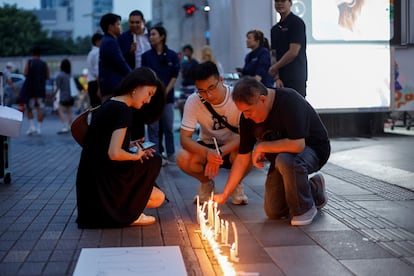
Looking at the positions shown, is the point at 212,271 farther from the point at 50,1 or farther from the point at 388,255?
the point at 50,1

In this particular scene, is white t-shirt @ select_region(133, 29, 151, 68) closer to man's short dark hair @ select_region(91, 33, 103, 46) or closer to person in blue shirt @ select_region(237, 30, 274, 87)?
person in blue shirt @ select_region(237, 30, 274, 87)

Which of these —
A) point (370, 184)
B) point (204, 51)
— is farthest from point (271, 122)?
point (204, 51)

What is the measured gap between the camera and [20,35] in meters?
77.1

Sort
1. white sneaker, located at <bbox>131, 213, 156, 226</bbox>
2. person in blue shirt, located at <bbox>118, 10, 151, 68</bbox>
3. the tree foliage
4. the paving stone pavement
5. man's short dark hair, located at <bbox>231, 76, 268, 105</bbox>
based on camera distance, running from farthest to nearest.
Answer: the tree foliage < person in blue shirt, located at <bbox>118, 10, 151, 68</bbox> < white sneaker, located at <bbox>131, 213, 156, 226</bbox> < man's short dark hair, located at <bbox>231, 76, 268, 105</bbox> < the paving stone pavement

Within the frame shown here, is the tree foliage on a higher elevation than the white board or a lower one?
higher

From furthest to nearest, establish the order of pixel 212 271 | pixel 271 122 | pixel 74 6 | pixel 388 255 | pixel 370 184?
pixel 74 6 → pixel 370 184 → pixel 271 122 → pixel 388 255 → pixel 212 271

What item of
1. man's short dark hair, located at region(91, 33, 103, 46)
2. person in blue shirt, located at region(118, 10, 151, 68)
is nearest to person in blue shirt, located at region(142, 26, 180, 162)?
person in blue shirt, located at region(118, 10, 151, 68)

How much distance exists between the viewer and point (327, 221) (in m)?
6.02

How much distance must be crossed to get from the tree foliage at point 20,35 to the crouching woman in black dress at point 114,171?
238 feet

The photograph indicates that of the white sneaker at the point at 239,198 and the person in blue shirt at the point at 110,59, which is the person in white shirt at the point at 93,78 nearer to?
the person in blue shirt at the point at 110,59

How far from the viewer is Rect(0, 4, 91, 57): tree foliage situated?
251 ft

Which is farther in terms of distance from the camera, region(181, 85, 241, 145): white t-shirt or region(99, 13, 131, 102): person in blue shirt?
region(99, 13, 131, 102): person in blue shirt

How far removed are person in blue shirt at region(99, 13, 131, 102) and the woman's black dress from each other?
142 inches

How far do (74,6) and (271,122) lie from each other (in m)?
133
